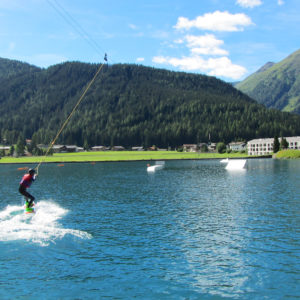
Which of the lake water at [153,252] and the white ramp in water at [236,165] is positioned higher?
the white ramp in water at [236,165]

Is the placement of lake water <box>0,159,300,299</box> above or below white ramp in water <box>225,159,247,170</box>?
below

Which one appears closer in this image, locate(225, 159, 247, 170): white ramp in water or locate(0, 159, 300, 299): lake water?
locate(0, 159, 300, 299): lake water

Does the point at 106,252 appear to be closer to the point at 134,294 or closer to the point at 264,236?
the point at 134,294

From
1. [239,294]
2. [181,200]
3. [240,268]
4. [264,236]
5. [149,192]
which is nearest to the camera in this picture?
[239,294]

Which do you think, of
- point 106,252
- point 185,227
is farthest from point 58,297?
point 185,227

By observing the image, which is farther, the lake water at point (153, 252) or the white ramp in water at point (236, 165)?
the white ramp in water at point (236, 165)

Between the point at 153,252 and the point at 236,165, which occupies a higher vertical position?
the point at 236,165

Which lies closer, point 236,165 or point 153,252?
point 153,252

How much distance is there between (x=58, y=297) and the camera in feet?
59.8

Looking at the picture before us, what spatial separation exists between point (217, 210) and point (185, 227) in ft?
33.7

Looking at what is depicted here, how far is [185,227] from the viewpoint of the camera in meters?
33.2

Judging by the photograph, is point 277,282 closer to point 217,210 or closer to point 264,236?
point 264,236

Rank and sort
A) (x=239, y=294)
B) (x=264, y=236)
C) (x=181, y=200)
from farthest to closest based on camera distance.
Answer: (x=181, y=200)
(x=264, y=236)
(x=239, y=294)

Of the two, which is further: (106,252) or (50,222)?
(50,222)
